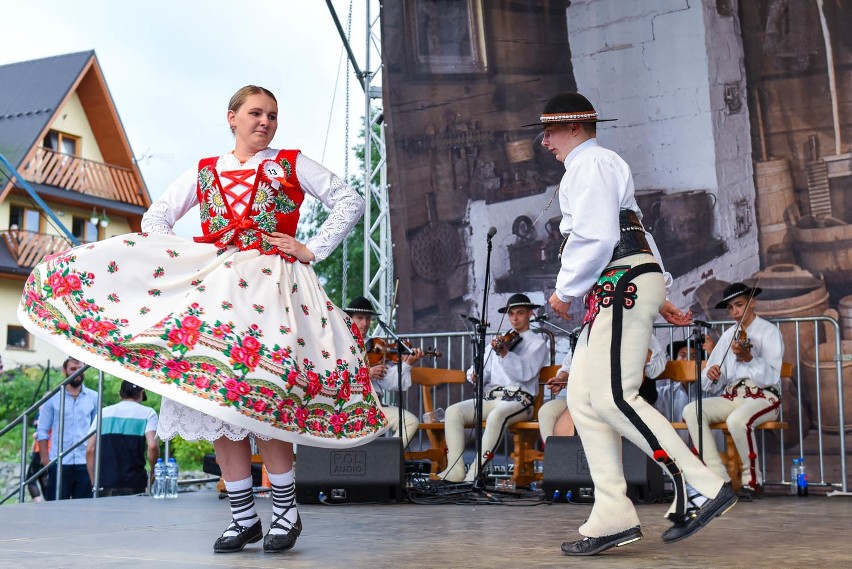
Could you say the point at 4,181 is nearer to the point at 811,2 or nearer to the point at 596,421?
the point at 811,2

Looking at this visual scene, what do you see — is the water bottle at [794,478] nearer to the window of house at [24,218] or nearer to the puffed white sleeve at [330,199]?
the puffed white sleeve at [330,199]

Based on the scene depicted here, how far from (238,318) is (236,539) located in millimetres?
745

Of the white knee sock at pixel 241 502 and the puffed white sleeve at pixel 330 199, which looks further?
the puffed white sleeve at pixel 330 199

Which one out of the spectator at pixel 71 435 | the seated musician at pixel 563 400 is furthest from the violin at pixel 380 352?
the spectator at pixel 71 435

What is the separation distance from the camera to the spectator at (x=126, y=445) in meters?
7.27

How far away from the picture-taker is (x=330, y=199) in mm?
3475

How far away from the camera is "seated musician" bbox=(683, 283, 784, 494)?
631cm

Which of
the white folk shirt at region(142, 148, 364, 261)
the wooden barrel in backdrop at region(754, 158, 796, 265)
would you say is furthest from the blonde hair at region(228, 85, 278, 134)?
the wooden barrel in backdrop at region(754, 158, 796, 265)

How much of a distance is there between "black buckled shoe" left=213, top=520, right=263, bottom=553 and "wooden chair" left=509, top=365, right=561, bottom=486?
3594 mm

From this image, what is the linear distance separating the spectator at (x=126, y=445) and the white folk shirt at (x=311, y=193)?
4.09 metres

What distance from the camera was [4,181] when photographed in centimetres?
2080

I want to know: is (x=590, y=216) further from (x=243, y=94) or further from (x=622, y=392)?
(x=243, y=94)

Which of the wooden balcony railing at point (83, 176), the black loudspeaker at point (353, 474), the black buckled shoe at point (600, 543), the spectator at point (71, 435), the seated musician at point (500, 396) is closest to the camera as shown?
the black buckled shoe at point (600, 543)

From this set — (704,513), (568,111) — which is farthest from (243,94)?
(704,513)
